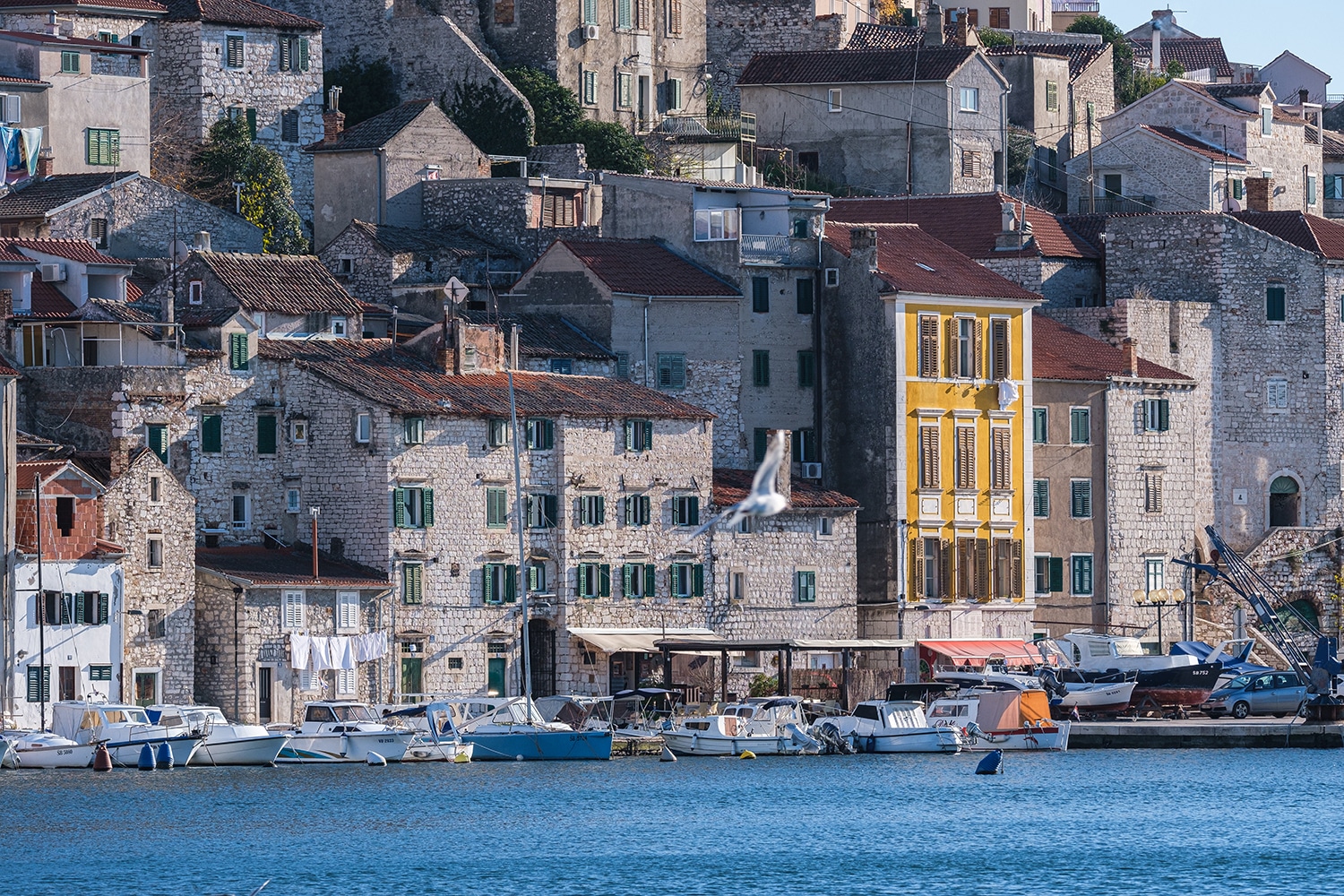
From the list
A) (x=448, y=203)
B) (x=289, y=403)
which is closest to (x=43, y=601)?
(x=289, y=403)

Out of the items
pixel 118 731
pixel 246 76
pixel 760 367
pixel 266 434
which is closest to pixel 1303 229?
pixel 760 367

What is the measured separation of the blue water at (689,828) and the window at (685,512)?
7830 millimetres

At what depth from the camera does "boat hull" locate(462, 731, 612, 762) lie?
85.8m

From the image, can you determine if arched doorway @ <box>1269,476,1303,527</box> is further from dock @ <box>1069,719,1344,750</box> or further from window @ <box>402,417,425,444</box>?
window @ <box>402,417,425,444</box>

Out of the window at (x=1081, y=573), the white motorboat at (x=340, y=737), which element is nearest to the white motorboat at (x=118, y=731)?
the white motorboat at (x=340, y=737)

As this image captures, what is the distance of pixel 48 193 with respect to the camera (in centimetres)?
9844

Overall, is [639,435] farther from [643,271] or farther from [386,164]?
[386,164]

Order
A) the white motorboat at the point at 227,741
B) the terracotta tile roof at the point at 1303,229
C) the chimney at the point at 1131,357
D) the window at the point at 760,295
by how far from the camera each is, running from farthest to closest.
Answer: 1. the terracotta tile roof at the point at 1303,229
2. the chimney at the point at 1131,357
3. the window at the point at 760,295
4. the white motorboat at the point at 227,741

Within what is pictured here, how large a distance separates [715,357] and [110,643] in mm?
21246

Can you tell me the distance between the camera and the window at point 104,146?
A: 10238cm

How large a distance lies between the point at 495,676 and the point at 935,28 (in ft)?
141

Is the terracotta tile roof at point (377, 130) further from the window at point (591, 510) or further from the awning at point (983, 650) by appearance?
the awning at point (983, 650)

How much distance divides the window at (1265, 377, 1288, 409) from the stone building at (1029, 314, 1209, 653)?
493cm

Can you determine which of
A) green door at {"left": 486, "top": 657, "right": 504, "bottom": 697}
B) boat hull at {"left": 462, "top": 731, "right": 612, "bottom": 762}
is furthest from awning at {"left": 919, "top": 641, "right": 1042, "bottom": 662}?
boat hull at {"left": 462, "top": 731, "right": 612, "bottom": 762}
